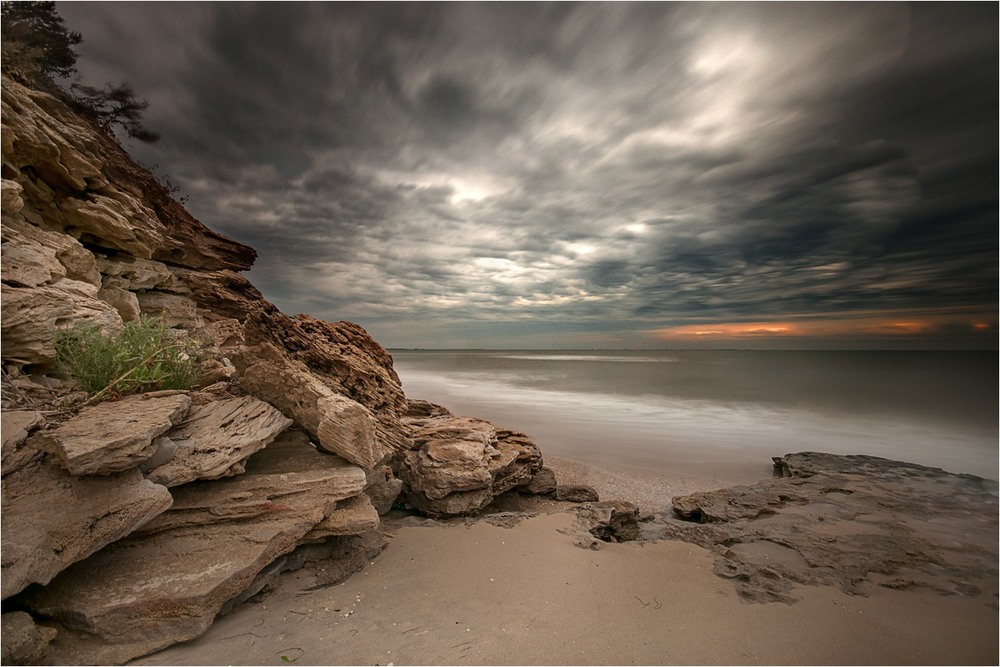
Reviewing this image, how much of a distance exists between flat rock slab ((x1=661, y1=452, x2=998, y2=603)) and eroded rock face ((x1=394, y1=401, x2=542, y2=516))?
260 cm

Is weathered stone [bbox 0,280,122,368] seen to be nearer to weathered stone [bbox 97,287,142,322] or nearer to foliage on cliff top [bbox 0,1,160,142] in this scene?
weathered stone [bbox 97,287,142,322]

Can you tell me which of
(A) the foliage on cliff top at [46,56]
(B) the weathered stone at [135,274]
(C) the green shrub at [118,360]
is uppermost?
(A) the foliage on cliff top at [46,56]

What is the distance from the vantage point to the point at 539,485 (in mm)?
7555

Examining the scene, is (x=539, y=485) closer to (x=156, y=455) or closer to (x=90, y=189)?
(x=156, y=455)

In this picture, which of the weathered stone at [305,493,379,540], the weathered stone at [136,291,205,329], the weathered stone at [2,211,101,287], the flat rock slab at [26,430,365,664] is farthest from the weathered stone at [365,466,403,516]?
the weathered stone at [136,291,205,329]

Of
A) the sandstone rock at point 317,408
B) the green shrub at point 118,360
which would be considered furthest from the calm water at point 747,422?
the green shrub at point 118,360

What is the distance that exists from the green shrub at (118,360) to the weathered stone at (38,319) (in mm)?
183

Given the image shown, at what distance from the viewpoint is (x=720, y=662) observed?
2.92m

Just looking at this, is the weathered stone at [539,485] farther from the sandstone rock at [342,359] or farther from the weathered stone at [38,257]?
the weathered stone at [38,257]

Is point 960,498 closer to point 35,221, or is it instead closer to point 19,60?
point 35,221

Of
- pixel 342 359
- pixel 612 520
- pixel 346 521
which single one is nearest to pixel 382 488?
pixel 346 521

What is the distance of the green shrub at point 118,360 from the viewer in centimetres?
385

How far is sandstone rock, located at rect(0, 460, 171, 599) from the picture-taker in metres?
2.47

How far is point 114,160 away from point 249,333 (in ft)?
26.2
